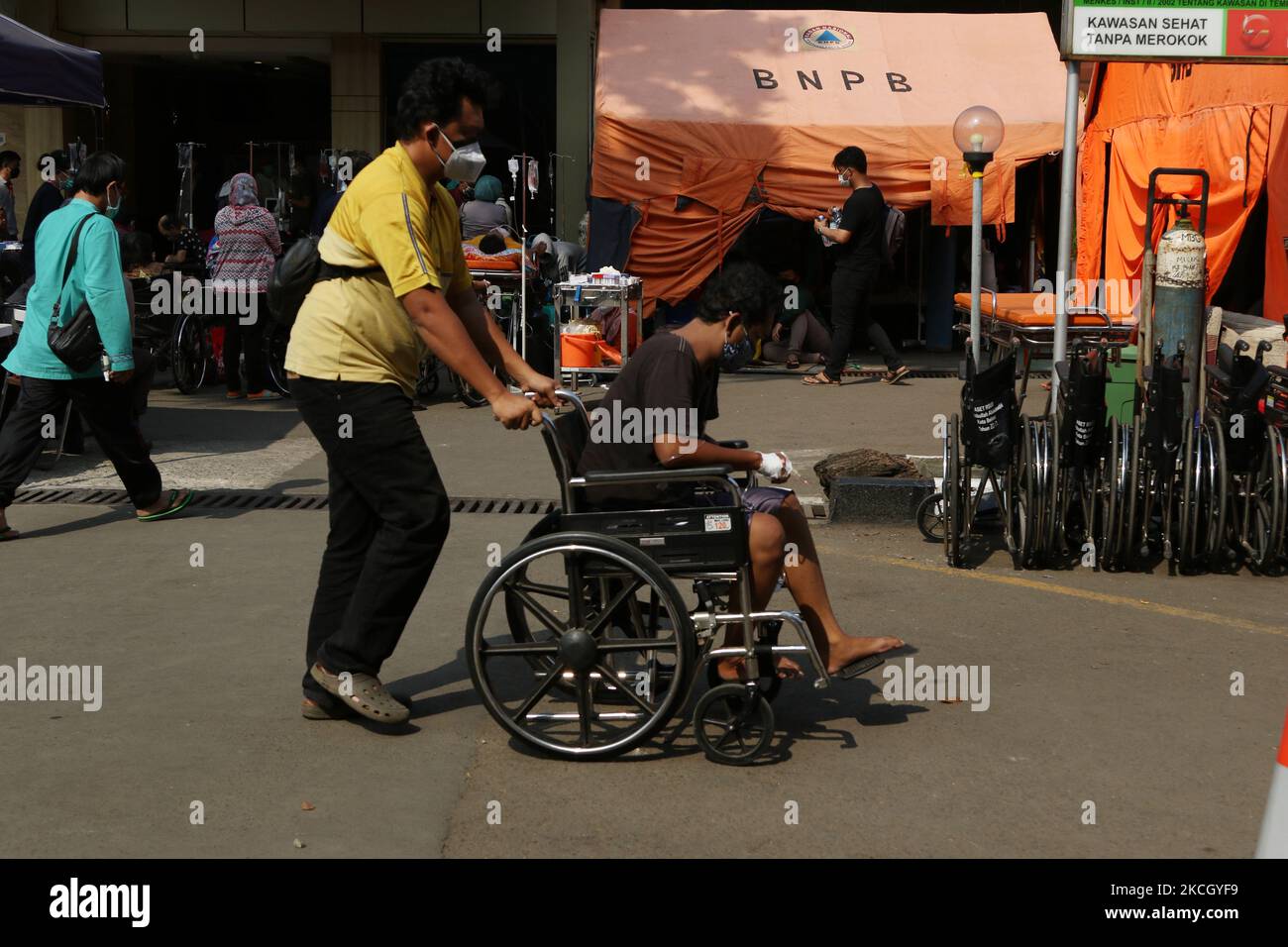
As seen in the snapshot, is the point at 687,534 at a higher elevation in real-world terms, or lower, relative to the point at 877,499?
higher

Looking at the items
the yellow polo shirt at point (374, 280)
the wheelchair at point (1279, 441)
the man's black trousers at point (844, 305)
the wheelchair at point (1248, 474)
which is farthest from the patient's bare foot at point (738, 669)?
the man's black trousers at point (844, 305)

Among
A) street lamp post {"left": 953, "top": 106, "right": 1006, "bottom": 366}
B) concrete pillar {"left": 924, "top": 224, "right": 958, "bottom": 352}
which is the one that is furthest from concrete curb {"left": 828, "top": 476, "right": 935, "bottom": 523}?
concrete pillar {"left": 924, "top": 224, "right": 958, "bottom": 352}

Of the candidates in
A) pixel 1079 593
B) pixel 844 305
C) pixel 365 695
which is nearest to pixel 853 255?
pixel 844 305

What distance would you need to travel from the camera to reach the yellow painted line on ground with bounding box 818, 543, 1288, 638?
6320 mm

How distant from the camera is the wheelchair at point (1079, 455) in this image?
22.9 ft

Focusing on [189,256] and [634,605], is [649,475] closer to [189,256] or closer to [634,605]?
[634,605]

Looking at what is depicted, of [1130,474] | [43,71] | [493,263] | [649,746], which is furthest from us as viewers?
[493,263]

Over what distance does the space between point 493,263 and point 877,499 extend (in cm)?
550

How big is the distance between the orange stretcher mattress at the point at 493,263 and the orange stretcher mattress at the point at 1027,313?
451 cm

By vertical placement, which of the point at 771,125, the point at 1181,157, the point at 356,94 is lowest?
the point at 1181,157

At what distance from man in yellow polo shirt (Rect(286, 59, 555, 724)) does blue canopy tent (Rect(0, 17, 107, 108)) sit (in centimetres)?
616

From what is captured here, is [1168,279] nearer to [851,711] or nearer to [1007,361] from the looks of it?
[1007,361]

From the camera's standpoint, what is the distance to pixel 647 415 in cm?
489
